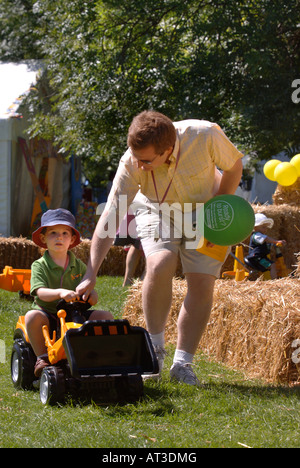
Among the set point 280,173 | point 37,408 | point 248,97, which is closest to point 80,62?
point 248,97

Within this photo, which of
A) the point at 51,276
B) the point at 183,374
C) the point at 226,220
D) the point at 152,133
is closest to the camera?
the point at 152,133

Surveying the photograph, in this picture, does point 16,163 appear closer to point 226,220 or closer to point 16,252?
point 16,252

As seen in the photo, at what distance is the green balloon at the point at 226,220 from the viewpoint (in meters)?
4.02

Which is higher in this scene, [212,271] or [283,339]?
[212,271]

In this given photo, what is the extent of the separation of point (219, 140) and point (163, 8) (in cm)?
1039

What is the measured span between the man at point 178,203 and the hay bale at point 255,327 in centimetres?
55

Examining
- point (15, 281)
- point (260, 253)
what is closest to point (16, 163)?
point (15, 281)

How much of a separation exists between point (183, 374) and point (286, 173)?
25.0 ft

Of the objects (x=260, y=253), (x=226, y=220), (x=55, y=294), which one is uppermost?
(x=226, y=220)

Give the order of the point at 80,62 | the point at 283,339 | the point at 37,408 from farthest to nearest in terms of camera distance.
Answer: the point at 80,62 → the point at 283,339 → the point at 37,408

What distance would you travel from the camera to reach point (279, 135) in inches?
528

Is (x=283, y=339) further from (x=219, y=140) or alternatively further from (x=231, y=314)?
(x=219, y=140)

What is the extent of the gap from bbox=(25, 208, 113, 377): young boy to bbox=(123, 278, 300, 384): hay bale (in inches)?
45.9

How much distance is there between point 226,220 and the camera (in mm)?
4004
